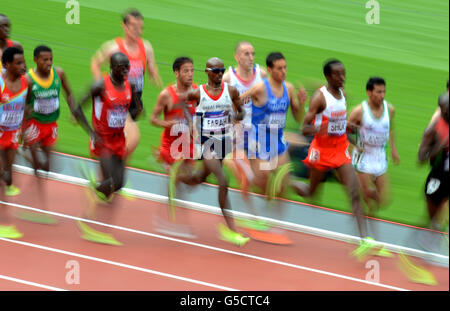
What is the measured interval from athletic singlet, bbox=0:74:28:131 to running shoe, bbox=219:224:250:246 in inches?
99.5

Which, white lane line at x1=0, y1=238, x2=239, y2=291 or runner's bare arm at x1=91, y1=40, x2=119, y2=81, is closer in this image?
white lane line at x1=0, y1=238, x2=239, y2=291

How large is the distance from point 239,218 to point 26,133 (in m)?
2.62

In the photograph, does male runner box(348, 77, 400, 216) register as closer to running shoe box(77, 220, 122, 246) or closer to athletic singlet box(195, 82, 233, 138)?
athletic singlet box(195, 82, 233, 138)

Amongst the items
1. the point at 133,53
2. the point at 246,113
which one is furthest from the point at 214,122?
the point at 133,53

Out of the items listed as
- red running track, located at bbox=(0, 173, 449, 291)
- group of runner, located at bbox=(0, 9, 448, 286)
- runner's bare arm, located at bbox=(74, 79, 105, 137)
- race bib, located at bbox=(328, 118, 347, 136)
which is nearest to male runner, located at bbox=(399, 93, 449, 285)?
group of runner, located at bbox=(0, 9, 448, 286)

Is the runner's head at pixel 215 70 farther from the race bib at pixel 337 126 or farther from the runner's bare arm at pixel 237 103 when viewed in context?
the race bib at pixel 337 126

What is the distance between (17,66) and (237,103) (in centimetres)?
238

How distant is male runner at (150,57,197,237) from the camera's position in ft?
30.1

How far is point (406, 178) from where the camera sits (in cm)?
1199

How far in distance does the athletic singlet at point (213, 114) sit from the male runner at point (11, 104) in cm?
193

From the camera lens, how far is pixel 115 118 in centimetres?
890

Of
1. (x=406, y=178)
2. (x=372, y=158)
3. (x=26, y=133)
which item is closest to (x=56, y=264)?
(x=26, y=133)

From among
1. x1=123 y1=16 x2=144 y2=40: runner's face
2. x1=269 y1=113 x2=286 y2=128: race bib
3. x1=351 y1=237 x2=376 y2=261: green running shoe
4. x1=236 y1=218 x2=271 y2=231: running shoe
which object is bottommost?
x1=351 y1=237 x2=376 y2=261: green running shoe
